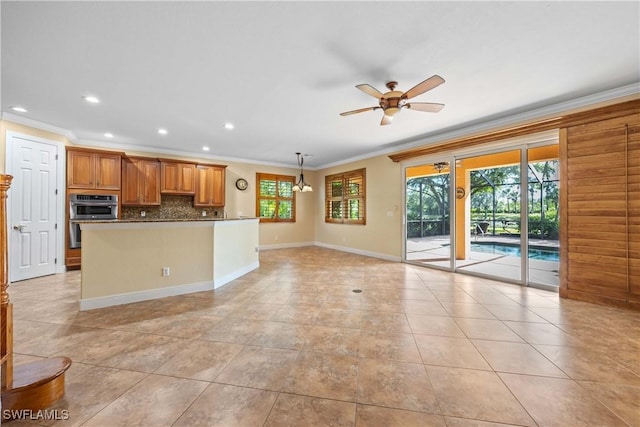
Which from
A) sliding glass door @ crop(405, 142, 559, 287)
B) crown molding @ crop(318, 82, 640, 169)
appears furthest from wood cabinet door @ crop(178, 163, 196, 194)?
sliding glass door @ crop(405, 142, 559, 287)

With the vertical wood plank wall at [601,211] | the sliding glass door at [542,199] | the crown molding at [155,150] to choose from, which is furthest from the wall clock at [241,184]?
the vertical wood plank wall at [601,211]

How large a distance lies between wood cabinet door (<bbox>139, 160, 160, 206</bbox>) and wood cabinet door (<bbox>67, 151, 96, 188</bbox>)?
2.78 feet

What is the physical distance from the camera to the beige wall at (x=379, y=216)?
5875 mm

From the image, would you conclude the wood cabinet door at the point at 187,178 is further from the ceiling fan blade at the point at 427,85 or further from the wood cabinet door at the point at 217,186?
the ceiling fan blade at the point at 427,85

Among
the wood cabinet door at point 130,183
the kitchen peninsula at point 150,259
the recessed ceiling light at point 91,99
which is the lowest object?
the kitchen peninsula at point 150,259

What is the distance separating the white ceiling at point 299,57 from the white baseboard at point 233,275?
269 cm

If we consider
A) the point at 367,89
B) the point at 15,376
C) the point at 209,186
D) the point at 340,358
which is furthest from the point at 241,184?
the point at 340,358

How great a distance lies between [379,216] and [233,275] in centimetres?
384

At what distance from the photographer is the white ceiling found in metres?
1.90

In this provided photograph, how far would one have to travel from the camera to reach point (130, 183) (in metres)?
5.49

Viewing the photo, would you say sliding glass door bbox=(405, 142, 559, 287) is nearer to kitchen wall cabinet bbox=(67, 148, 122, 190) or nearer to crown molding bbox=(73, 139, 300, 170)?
crown molding bbox=(73, 139, 300, 170)

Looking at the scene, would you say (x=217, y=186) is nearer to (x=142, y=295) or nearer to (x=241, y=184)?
(x=241, y=184)

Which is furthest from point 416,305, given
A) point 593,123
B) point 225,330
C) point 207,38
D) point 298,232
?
point 298,232

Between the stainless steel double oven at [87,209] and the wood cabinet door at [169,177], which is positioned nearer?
the stainless steel double oven at [87,209]
